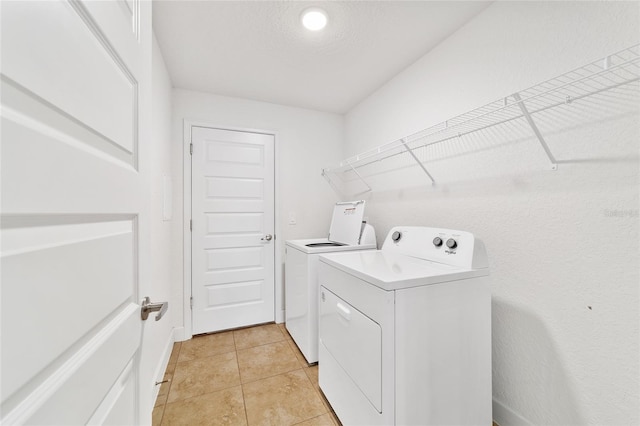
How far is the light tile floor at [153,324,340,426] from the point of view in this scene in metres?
1.55

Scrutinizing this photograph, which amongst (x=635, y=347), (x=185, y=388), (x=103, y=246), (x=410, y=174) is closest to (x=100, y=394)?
(x=103, y=246)

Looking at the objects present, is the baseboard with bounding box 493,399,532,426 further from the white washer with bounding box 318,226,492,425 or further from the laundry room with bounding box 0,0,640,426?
the white washer with bounding box 318,226,492,425

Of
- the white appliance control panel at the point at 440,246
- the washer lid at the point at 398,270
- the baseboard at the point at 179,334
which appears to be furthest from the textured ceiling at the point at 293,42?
the baseboard at the point at 179,334

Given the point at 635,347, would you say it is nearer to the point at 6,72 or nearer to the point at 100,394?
the point at 100,394

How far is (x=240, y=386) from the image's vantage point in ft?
5.97

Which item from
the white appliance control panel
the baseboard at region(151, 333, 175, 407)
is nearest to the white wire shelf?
the white appliance control panel

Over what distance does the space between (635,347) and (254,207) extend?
2.74m

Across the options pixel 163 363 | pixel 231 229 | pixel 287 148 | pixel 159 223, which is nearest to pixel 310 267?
pixel 231 229

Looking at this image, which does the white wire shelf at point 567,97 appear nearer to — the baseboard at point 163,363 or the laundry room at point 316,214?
the laundry room at point 316,214

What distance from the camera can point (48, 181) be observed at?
0.37 meters

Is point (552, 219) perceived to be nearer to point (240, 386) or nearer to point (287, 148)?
point (240, 386)

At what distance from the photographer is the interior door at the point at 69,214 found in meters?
0.32

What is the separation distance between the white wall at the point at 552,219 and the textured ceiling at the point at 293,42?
329 mm

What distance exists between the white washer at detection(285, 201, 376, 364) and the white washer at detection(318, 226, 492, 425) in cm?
57
